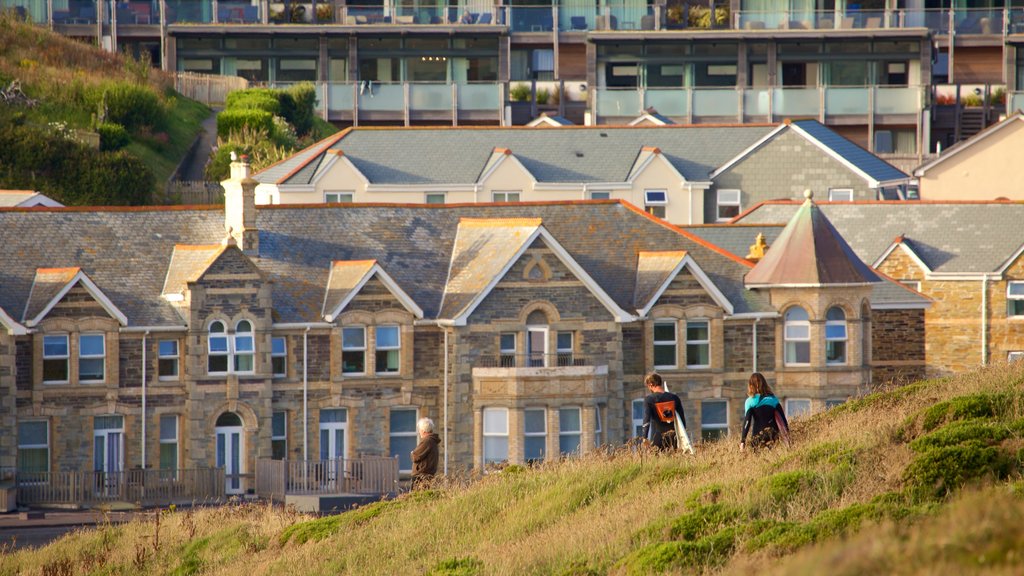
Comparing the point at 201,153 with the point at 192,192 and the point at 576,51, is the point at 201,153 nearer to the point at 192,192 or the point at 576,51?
the point at 192,192

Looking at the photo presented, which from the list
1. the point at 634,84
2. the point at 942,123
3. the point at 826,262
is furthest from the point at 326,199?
the point at 942,123

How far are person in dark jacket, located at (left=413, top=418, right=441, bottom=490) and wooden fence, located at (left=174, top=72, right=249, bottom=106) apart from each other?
58.4 m

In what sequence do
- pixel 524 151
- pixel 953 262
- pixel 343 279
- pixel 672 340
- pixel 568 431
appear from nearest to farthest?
1. pixel 568 431
2. pixel 343 279
3. pixel 672 340
4. pixel 953 262
5. pixel 524 151

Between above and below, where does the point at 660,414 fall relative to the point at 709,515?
above

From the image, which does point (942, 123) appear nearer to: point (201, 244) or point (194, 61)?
point (194, 61)

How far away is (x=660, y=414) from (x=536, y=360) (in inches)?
857

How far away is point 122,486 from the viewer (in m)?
45.1

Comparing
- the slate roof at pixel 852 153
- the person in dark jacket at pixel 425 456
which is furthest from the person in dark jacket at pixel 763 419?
the slate roof at pixel 852 153

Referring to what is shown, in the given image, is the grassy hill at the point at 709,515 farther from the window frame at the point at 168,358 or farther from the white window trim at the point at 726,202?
the white window trim at the point at 726,202

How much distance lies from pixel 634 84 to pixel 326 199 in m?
27.7

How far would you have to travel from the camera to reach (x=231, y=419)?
1866 inches

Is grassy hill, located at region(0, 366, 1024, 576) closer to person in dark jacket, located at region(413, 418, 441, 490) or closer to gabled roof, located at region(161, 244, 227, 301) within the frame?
person in dark jacket, located at region(413, 418, 441, 490)

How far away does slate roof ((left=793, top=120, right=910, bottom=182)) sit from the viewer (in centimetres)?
7150

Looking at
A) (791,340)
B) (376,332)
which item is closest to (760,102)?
(791,340)
